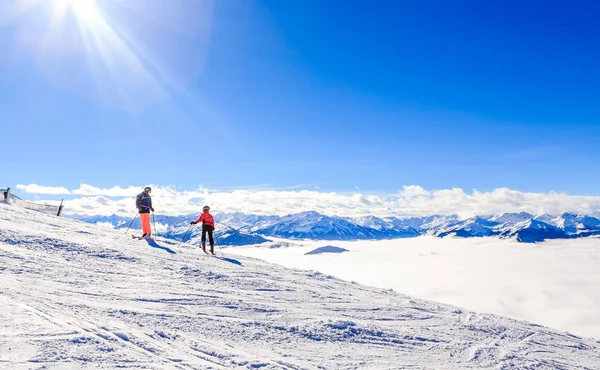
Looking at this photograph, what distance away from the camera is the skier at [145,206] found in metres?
18.9

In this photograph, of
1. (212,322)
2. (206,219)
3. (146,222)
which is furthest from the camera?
(146,222)

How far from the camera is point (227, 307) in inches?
361

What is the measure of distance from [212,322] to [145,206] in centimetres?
1264

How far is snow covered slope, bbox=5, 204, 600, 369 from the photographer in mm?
5934

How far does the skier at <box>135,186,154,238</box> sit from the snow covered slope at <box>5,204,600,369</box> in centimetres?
454

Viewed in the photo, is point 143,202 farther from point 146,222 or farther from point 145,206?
point 146,222

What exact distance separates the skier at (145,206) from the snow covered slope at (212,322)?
4539 millimetres

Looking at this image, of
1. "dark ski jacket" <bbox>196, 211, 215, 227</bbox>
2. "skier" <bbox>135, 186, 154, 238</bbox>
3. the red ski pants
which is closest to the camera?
"dark ski jacket" <bbox>196, 211, 215, 227</bbox>

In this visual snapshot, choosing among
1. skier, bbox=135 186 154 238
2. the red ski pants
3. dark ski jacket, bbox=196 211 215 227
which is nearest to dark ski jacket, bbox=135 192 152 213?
skier, bbox=135 186 154 238

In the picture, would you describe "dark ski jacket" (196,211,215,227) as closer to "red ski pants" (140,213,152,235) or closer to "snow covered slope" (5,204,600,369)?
"red ski pants" (140,213,152,235)

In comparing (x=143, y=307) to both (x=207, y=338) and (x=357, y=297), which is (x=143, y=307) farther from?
(x=357, y=297)

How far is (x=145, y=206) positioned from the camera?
18906mm

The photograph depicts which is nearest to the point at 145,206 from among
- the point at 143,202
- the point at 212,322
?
the point at 143,202

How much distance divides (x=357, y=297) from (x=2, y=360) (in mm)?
9904
